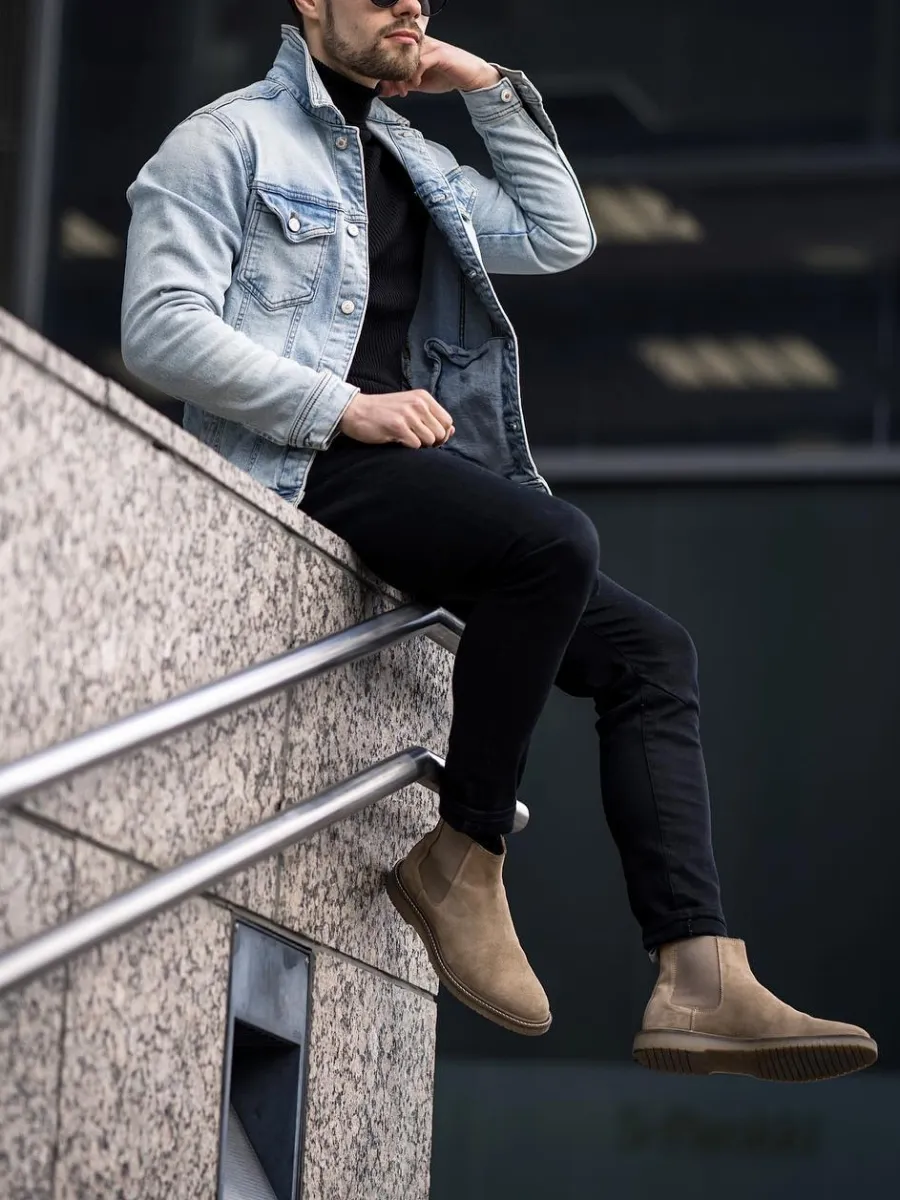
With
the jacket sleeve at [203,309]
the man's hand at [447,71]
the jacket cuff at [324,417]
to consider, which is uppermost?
the man's hand at [447,71]

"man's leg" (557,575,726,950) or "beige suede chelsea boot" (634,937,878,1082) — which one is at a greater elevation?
"man's leg" (557,575,726,950)

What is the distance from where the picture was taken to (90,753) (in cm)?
257

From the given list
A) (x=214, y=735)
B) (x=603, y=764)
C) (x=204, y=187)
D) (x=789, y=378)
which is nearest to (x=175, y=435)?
(x=214, y=735)

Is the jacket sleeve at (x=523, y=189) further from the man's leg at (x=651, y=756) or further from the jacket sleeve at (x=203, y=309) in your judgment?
the man's leg at (x=651, y=756)

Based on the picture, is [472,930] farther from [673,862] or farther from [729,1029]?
[729,1029]

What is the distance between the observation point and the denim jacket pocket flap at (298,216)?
12.4 feet

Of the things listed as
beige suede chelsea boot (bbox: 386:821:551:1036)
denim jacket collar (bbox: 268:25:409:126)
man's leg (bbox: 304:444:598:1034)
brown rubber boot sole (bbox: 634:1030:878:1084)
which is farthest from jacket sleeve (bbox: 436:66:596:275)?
brown rubber boot sole (bbox: 634:1030:878:1084)

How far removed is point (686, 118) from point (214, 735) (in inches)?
263

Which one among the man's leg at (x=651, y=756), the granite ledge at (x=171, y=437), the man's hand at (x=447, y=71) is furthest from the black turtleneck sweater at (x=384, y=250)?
the man's leg at (x=651, y=756)

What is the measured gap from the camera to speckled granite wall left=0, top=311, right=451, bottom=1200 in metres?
2.77

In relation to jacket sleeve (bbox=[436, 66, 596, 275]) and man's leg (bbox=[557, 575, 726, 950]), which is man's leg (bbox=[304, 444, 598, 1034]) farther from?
jacket sleeve (bbox=[436, 66, 596, 275])

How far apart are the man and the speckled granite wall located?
0.22 metres

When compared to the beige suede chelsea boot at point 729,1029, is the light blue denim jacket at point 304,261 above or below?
above

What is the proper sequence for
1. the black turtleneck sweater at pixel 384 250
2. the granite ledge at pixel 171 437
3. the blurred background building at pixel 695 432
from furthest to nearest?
the blurred background building at pixel 695 432, the black turtleneck sweater at pixel 384 250, the granite ledge at pixel 171 437
